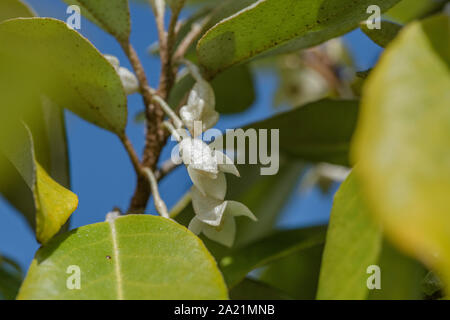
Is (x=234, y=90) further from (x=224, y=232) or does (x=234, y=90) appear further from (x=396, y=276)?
(x=396, y=276)

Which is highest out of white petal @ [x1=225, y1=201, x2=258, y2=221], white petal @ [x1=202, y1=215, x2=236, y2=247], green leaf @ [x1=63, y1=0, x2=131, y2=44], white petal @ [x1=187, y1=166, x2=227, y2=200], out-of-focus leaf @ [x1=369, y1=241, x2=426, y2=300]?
green leaf @ [x1=63, y1=0, x2=131, y2=44]

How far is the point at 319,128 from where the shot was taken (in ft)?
4.64

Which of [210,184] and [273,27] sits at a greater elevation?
[273,27]

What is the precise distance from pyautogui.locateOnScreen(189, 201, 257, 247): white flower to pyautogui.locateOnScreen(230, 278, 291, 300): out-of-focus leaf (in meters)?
0.21

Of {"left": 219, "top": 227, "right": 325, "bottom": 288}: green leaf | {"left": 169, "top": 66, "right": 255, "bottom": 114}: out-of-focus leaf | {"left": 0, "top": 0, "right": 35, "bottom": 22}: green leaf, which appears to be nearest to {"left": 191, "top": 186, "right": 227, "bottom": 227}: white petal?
{"left": 219, "top": 227, "right": 325, "bottom": 288}: green leaf

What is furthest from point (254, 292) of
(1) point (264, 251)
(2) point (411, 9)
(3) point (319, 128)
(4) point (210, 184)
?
(2) point (411, 9)

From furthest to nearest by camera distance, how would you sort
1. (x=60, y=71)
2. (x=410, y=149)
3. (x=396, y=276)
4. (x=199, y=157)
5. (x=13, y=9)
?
1. (x=13, y=9)
2. (x=60, y=71)
3. (x=199, y=157)
4. (x=396, y=276)
5. (x=410, y=149)

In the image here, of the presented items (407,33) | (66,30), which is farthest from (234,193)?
(407,33)

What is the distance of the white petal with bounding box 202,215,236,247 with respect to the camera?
37.4 inches

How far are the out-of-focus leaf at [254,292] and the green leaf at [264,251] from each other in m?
0.04

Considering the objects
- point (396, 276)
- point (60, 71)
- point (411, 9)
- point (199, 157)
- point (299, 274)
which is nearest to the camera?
point (396, 276)

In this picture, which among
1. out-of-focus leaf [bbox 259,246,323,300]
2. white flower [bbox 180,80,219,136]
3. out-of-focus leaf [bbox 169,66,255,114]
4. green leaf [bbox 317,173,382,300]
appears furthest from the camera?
out-of-focus leaf [bbox 169,66,255,114]

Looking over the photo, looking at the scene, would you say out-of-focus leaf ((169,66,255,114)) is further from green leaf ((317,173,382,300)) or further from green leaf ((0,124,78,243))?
green leaf ((317,173,382,300))

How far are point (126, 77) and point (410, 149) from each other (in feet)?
2.24
